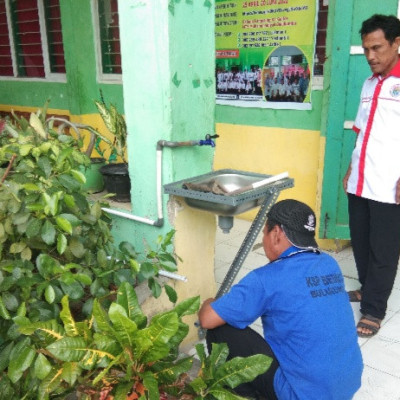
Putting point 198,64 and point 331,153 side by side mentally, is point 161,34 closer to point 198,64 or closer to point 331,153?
point 198,64

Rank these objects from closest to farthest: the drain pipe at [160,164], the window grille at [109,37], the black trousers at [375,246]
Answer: the drain pipe at [160,164]
the black trousers at [375,246]
the window grille at [109,37]

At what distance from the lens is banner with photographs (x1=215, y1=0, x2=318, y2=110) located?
3.73 metres

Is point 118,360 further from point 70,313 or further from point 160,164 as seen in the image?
point 160,164

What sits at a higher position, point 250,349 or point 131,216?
point 131,216

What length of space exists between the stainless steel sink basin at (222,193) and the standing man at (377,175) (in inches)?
23.4

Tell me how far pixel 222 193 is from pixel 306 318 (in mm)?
700

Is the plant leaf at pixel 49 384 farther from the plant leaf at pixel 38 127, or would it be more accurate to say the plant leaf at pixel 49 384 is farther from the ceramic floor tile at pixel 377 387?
the ceramic floor tile at pixel 377 387

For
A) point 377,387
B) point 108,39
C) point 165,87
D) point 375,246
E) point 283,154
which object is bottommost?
point 377,387

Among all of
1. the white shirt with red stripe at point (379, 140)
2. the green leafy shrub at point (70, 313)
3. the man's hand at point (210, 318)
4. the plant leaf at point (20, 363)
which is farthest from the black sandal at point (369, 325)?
the plant leaf at point (20, 363)

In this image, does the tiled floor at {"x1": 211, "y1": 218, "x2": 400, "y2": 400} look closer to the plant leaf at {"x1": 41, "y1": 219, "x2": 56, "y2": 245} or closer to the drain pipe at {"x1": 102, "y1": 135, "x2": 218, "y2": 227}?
the drain pipe at {"x1": 102, "y1": 135, "x2": 218, "y2": 227}

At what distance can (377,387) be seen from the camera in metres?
2.32

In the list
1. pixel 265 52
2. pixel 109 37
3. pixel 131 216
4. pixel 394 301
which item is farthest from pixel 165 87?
pixel 109 37

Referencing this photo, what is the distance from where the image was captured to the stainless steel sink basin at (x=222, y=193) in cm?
209

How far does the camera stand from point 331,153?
3.49 m
